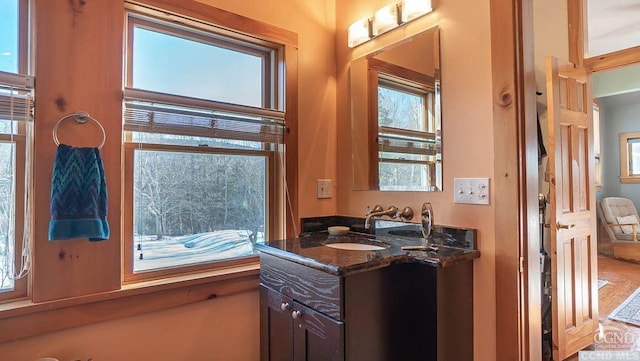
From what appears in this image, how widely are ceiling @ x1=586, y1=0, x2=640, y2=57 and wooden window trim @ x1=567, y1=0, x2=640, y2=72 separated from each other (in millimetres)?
439

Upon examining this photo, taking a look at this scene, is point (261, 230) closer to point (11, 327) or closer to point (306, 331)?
point (306, 331)

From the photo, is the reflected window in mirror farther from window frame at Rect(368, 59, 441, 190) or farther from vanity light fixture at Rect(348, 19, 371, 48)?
vanity light fixture at Rect(348, 19, 371, 48)

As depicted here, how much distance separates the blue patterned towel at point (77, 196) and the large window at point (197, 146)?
176 millimetres

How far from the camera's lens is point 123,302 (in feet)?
4.67

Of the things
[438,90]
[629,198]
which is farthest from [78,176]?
[629,198]

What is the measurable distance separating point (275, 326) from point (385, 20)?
5.42 ft

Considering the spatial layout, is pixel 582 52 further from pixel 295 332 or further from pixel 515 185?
pixel 295 332

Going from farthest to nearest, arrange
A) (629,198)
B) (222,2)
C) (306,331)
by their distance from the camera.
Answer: (629,198) → (222,2) → (306,331)

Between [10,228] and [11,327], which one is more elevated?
[10,228]

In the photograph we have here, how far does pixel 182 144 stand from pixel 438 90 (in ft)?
4.09

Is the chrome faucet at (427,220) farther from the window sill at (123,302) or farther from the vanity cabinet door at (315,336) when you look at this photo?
the window sill at (123,302)

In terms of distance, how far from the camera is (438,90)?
1.62 m

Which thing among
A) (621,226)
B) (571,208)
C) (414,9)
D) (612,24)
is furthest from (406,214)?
(621,226)

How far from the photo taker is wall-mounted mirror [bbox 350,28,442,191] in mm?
1653
